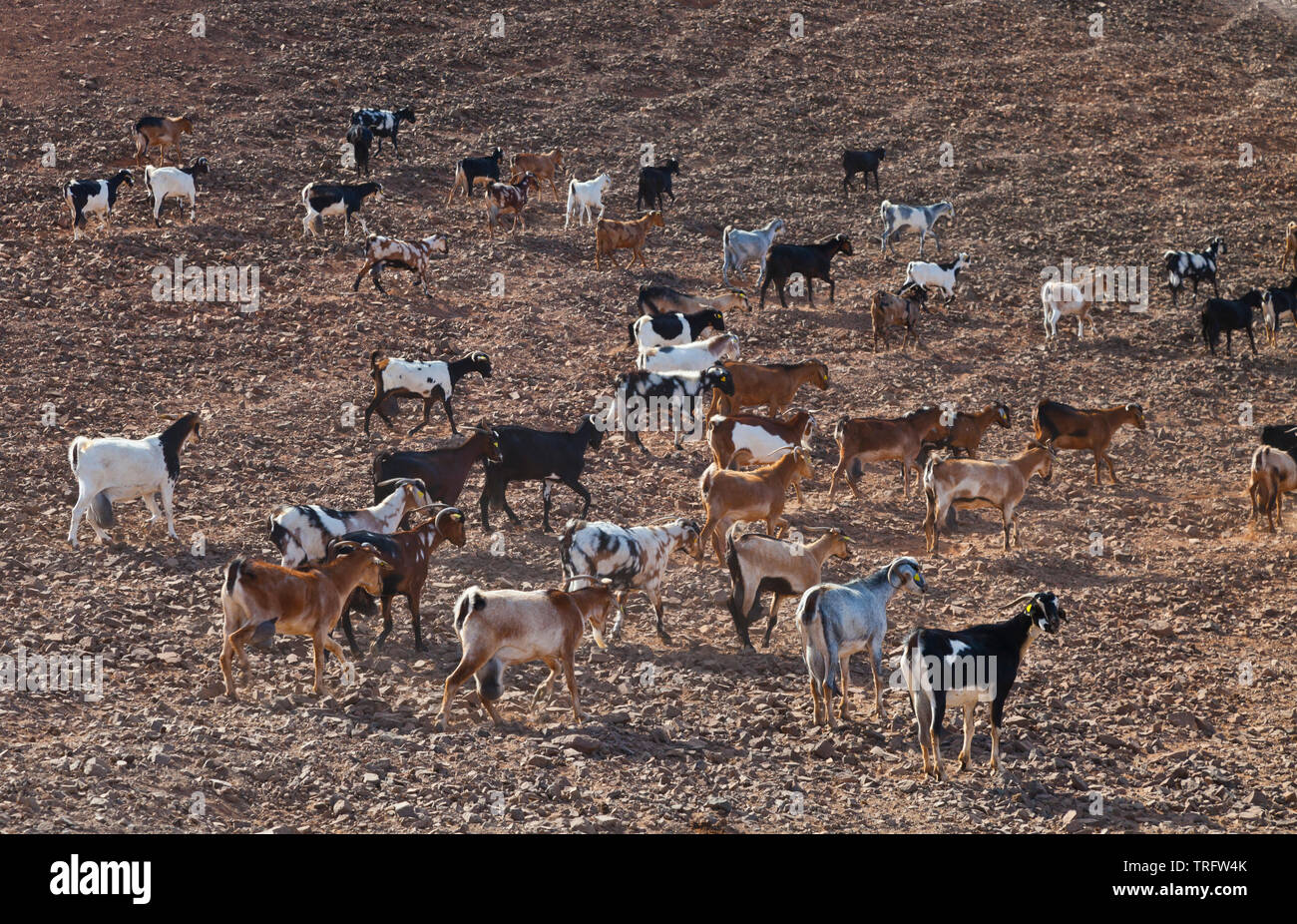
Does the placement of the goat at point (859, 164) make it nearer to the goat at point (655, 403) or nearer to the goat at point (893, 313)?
the goat at point (893, 313)

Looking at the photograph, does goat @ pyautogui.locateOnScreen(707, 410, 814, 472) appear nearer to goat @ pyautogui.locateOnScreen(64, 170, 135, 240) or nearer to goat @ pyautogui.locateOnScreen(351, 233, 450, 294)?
goat @ pyautogui.locateOnScreen(351, 233, 450, 294)

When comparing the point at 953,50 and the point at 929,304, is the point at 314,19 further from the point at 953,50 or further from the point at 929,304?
the point at 929,304

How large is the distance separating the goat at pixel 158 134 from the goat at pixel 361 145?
354 cm

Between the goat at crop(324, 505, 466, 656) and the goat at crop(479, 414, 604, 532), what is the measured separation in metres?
2.81

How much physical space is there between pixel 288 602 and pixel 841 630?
14.8 feet

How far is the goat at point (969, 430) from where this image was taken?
723 inches

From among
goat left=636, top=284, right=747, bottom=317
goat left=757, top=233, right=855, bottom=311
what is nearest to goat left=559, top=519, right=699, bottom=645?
goat left=636, top=284, right=747, bottom=317

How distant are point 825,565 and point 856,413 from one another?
5.42 m

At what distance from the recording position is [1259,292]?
79.7 feet

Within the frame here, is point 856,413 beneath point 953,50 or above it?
beneath

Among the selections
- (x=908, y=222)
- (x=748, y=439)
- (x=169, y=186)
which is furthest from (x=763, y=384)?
(x=169, y=186)

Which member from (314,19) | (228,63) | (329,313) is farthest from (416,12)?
(329,313)

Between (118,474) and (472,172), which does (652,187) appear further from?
(118,474)

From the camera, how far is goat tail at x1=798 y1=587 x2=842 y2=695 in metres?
11.9
